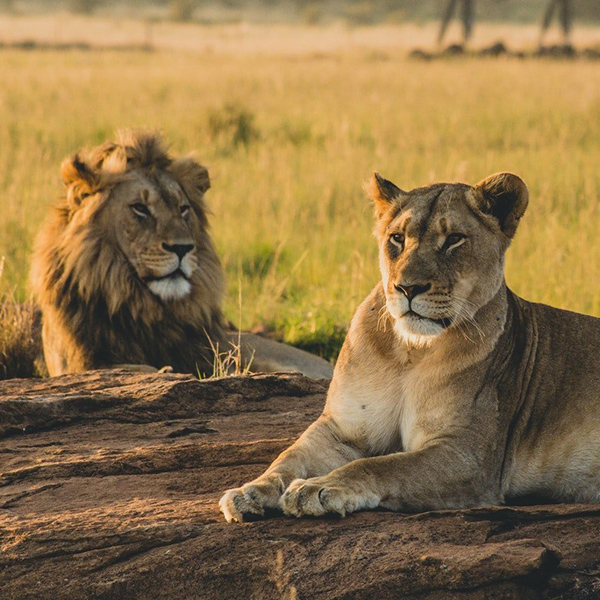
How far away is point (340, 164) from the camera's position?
11.8m

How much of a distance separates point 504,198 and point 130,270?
280 centimetres

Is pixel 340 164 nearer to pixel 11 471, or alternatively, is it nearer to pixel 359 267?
pixel 359 267

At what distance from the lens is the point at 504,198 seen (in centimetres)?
382

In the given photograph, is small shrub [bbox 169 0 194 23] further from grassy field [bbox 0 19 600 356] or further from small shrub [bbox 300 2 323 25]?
grassy field [bbox 0 19 600 356]

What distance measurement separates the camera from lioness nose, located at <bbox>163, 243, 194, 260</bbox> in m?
6.00

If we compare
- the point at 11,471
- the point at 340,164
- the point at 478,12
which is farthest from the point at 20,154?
the point at 478,12

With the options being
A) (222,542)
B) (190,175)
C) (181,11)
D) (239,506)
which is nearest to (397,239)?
(239,506)

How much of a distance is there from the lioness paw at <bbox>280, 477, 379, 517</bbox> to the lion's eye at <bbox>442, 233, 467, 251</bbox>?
0.83 meters

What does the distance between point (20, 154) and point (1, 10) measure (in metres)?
54.7

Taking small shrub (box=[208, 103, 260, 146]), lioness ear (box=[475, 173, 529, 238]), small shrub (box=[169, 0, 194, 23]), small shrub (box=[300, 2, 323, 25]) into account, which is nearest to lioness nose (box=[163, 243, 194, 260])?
lioness ear (box=[475, 173, 529, 238])

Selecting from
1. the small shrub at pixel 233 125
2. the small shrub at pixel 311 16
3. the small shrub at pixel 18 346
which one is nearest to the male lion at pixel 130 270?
the small shrub at pixel 18 346

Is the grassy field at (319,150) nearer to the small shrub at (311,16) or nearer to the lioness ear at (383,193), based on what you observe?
the lioness ear at (383,193)

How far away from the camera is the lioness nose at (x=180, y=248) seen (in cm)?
600

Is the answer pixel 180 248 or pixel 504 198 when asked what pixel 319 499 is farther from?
pixel 180 248
